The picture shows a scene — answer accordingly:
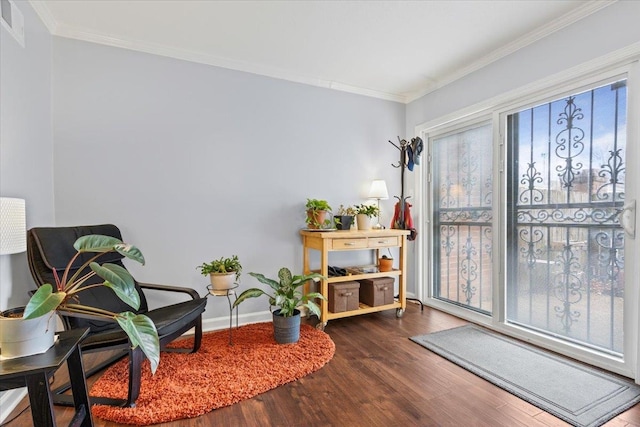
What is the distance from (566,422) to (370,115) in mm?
3053

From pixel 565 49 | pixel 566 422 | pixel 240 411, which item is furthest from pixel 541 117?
pixel 240 411

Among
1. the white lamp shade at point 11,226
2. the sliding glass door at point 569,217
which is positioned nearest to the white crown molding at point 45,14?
the white lamp shade at point 11,226

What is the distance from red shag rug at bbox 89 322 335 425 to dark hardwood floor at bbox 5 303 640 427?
59mm

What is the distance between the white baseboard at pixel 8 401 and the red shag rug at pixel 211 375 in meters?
0.36

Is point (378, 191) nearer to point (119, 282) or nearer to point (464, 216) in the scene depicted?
point (464, 216)

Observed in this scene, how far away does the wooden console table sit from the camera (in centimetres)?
284

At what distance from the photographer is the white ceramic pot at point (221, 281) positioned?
248 cm

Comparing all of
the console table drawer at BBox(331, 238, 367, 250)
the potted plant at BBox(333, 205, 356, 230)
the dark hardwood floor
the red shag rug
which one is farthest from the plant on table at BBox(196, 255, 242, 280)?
the potted plant at BBox(333, 205, 356, 230)

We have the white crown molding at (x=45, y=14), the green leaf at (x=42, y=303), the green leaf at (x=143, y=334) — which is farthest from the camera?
→ the white crown molding at (x=45, y=14)

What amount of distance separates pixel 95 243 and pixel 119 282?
9.5 inches

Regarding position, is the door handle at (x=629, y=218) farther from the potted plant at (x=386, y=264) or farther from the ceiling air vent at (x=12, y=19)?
the ceiling air vent at (x=12, y=19)

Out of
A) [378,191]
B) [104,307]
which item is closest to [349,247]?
[378,191]

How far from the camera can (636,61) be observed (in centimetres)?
198

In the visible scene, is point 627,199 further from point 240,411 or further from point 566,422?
point 240,411
